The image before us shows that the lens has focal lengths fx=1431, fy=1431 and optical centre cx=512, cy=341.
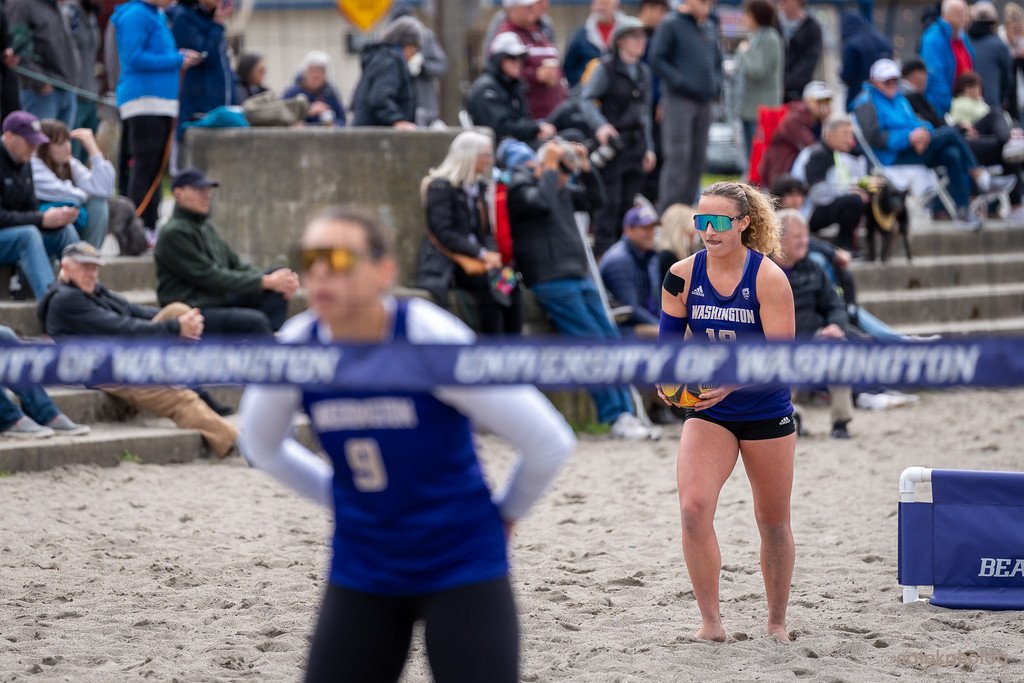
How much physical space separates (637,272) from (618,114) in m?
1.53

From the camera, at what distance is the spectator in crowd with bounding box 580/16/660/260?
12125 mm

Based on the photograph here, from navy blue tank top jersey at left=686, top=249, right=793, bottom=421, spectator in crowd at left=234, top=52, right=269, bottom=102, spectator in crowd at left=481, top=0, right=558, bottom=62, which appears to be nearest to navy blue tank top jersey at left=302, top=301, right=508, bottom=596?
navy blue tank top jersey at left=686, top=249, right=793, bottom=421

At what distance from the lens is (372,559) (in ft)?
10.8

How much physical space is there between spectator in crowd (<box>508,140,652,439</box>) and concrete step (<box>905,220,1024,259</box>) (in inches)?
197

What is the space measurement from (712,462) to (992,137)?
1122 cm

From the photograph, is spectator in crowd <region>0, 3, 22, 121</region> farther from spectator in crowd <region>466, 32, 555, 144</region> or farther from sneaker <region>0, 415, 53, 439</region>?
spectator in crowd <region>466, 32, 555, 144</region>

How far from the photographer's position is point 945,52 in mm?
15711

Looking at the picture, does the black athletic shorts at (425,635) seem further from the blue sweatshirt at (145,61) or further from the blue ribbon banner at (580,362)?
the blue sweatshirt at (145,61)

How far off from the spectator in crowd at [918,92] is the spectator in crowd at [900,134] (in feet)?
0.56

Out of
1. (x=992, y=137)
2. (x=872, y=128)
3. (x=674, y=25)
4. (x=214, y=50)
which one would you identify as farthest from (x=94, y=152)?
(x=992, y=137)

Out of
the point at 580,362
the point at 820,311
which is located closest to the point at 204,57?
the point at 820,311

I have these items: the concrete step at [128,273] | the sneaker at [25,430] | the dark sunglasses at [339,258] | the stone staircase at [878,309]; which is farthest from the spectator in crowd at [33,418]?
the dark sunglasses at [339,258]

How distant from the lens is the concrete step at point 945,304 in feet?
45.3

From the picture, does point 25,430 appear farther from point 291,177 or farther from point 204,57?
point 204,57
